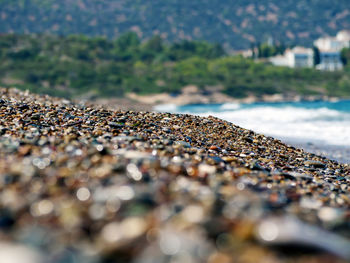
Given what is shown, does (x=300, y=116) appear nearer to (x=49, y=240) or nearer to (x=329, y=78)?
(x=49, y=240)

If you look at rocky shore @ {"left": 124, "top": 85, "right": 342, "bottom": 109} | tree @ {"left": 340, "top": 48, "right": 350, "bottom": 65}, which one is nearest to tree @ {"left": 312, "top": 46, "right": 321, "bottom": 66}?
tree @ {"left": 340, "top": 48, "right": 350, "bottom": 65}

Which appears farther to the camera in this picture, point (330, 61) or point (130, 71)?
point (330, 61)

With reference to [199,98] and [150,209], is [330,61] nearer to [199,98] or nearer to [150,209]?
[199,98]

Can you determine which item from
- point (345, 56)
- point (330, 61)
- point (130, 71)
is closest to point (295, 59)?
point (330, 61)

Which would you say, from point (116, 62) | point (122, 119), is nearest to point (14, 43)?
point (116, 62)

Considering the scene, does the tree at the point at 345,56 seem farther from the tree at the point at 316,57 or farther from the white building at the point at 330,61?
the tree at the point at 316,57

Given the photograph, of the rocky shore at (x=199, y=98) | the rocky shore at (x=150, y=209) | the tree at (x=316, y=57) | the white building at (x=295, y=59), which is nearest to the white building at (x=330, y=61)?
the tree at (x=316, y=57)
